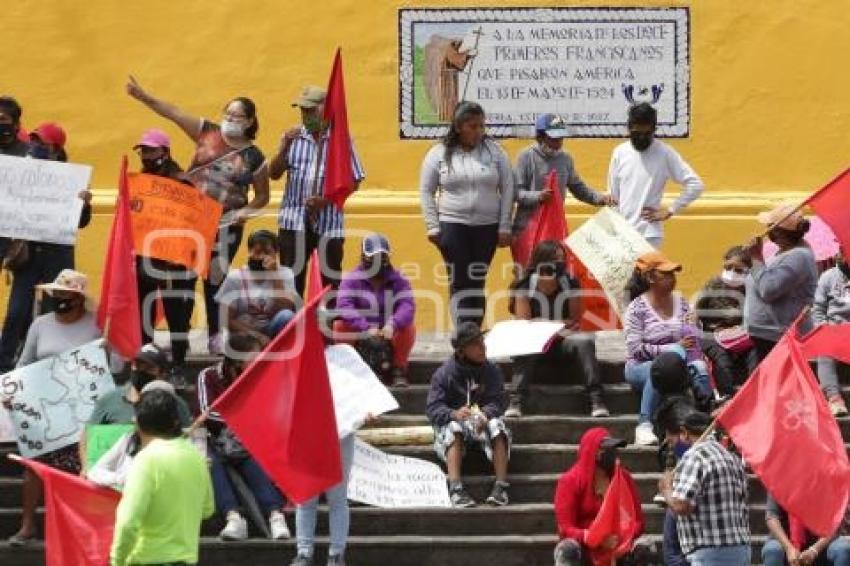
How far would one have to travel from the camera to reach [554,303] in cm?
1892

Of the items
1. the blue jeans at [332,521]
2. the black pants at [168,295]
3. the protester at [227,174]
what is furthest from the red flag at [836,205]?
the black pants at [168,295]

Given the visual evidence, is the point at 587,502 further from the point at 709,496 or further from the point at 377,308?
the point at 377,308

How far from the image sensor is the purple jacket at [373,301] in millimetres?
18797

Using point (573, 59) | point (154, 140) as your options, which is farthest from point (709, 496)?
point (573, 59)

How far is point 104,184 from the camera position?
21547 millimetres

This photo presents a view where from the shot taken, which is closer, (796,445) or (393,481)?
(796,445)

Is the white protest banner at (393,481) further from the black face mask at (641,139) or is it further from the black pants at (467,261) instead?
the black face mask at (641,139)

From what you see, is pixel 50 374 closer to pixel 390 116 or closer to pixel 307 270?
pixel 307 270

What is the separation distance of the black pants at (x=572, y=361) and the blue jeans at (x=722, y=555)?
2838 mm

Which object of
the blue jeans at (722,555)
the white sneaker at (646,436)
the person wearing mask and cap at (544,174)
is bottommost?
the blue jeans at (722,555)

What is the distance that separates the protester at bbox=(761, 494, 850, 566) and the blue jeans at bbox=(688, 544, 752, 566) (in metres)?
0.79

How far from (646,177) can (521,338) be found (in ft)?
5.68

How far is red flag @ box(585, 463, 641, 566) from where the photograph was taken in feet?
54.1

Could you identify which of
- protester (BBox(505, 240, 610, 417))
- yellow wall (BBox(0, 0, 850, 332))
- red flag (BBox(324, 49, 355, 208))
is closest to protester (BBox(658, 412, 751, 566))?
protester (BBox(505, 240, 610, 417))
